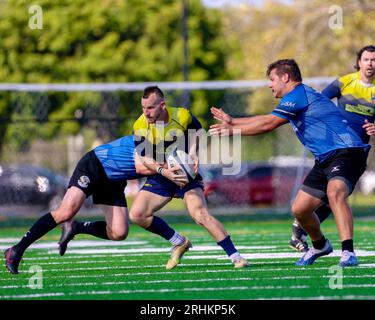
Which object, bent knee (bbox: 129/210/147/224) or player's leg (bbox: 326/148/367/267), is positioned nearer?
player's leg (bbox: 326/148/367/267)

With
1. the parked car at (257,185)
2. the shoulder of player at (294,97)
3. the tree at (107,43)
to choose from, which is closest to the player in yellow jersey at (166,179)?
the shoulder of player at (294,97)

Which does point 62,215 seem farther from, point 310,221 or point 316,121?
point 316,121

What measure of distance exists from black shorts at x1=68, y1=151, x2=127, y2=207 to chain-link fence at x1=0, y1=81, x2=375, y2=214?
9.98m

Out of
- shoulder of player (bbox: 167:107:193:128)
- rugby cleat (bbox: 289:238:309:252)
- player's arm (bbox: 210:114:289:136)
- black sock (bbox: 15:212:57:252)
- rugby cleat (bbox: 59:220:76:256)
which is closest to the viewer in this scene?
player's arm (bbox: 210:114:289:136)

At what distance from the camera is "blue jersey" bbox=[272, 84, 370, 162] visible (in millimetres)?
9430

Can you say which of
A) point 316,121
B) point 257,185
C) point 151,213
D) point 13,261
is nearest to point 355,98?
point 316,121

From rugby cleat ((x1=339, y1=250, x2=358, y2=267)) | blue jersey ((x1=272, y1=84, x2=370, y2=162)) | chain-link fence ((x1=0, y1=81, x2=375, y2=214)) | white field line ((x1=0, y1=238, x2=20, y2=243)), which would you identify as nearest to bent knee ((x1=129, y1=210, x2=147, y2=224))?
blue jersey ((x1=272, y1=84, x2=370, y2=162))

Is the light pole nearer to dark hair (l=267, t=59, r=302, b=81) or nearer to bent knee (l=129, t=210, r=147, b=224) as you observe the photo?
bent knee (l=129, t=210, r=147, b=224)

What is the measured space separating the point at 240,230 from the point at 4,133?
7832mm

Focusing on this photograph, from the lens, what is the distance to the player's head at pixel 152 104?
31.7ft

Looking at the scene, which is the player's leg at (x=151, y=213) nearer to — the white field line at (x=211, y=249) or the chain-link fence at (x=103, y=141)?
the white field line at (x=211, y=249)

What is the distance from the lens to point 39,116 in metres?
23.5

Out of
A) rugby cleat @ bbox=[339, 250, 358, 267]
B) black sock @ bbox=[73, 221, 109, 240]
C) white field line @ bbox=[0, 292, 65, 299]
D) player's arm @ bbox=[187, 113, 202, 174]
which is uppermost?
player's arm @ bbox=[187, 113, 202, 174]

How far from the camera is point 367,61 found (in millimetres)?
10781
